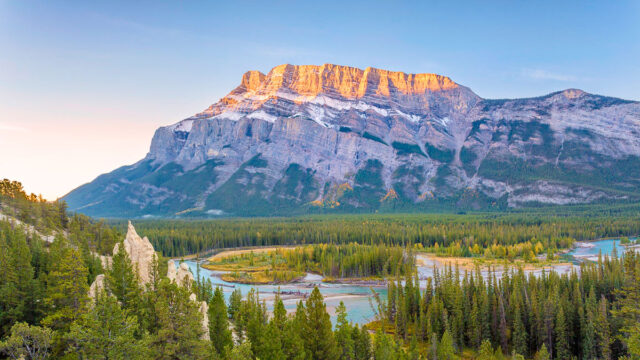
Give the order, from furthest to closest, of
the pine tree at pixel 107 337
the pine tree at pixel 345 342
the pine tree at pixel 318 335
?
the pine tree at pixel 345 342, the pine tree at pixel 318 335, the pine tree at pixel 107 337

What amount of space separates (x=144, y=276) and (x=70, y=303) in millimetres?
11930

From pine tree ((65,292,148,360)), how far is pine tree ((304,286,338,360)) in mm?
19651

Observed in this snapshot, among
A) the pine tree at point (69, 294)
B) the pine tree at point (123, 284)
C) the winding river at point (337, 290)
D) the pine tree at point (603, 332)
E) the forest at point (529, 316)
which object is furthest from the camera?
the winding river at point (337, 290)

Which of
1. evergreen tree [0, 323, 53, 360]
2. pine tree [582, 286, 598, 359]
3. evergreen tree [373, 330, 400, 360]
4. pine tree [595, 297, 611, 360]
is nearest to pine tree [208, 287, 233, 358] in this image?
evergreen tree [373, 330, 400, 360]

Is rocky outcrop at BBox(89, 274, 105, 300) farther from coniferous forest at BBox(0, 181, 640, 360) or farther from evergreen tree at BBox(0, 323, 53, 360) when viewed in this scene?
evergreen tree at BBox(0, 323, 53, 360)

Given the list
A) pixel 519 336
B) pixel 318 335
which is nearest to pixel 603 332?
pixel 519 336

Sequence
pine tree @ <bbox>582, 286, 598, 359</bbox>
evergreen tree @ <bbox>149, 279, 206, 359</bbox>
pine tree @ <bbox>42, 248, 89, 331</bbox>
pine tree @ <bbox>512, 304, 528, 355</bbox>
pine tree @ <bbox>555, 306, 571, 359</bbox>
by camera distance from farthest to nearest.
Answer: pine tree @ <bbox>512, 304, 528, 355</bbox> < pine tree @ <bbox>555, 306, 571, 359</bbox> < pine tree @ <bbox>582, 286, 598, 359</bbox> < pine tree @ <bbox>42, 248, 89, 331</bbox> < evergreen tree @ <bbox>149, 279, 206, 359</bbox>

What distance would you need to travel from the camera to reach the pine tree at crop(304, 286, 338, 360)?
48281 mm

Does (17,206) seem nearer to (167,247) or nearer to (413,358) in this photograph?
(167,247)

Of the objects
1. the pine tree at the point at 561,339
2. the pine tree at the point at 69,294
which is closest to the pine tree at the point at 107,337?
the pine tree at the point at 69,294

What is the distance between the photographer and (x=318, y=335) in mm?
48812

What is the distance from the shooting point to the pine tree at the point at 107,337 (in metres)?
32.3

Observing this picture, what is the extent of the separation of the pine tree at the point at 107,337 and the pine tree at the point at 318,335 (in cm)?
1965

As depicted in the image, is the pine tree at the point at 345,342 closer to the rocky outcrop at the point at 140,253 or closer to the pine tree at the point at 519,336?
the rocky outcrop at the point at 140,253
